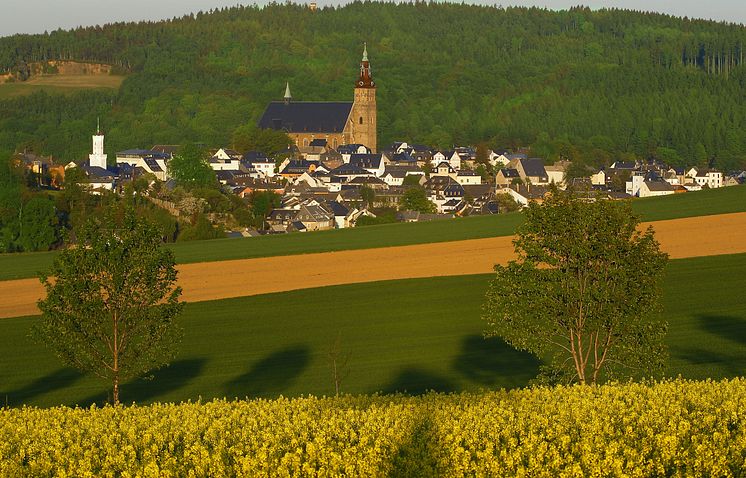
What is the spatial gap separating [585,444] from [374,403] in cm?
414

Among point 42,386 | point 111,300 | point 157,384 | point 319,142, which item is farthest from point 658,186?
point 111,300

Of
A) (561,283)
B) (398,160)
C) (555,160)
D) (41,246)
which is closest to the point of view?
(561,283)

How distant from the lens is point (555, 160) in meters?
178

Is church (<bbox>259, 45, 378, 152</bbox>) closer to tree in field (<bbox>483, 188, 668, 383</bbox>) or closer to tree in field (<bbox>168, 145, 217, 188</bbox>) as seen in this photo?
tree in field (<bbox>168, 145, 217, 188</bbox>)

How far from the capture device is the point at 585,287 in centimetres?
2680

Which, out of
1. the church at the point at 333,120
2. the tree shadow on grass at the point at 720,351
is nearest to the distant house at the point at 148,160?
the church at the point at 333,120

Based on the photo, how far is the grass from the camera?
31594mm

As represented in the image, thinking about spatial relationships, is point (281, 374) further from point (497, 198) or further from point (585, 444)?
point (497, 198)

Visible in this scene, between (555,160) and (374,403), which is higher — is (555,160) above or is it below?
below

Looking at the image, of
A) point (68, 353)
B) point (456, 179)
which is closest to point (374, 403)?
point (68, 353)

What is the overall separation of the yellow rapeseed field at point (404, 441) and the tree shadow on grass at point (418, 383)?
37.7 feet

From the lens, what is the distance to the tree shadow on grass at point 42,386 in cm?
3150

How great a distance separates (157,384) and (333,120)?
15843cm

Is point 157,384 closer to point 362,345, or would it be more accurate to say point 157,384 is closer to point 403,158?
point 362,345
